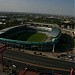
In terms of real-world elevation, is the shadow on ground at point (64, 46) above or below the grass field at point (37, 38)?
below

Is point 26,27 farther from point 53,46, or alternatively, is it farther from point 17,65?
point 17,65

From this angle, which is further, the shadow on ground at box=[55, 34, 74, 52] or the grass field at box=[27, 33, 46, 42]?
the grass field at box=[27, 33, 46, 42]

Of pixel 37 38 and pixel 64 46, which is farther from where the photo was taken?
pixel 37 38

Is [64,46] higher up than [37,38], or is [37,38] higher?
[37,38]

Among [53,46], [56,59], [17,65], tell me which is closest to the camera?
[17,65]

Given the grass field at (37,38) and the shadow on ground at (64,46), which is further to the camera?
the grass field at (37,38)

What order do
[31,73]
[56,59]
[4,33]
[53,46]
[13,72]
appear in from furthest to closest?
1. [4,33]
2. [53,46]
3. [56,59]
4. [13,72]
5. [31,73]

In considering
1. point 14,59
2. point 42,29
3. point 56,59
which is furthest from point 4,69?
point 42,29

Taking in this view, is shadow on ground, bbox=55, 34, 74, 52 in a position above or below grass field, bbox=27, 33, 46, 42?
below

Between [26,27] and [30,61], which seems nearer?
[30,61]

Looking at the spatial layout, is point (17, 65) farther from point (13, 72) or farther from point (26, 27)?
point (26, 27)
